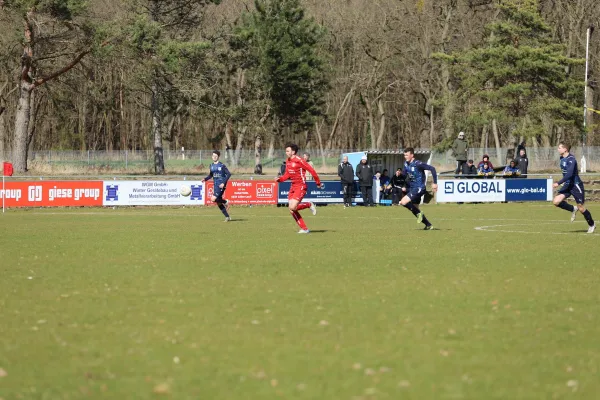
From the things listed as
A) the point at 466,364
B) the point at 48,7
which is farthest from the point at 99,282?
the point at 48,7

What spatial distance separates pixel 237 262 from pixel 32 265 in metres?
3.32

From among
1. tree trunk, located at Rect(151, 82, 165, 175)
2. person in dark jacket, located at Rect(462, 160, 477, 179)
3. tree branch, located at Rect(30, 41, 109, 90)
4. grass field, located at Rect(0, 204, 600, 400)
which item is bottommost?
grass field, located at Rect(0, 204, 600, 400)

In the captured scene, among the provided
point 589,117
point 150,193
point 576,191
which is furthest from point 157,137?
point 576,191

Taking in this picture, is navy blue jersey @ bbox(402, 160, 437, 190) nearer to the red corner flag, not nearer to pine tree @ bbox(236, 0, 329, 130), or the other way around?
the red corner flag

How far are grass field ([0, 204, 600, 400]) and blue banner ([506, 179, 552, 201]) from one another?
22053 mm

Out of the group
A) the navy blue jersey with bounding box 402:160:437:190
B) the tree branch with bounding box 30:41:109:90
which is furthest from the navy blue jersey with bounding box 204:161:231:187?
the tree branch with bounding box 30:41:109:90

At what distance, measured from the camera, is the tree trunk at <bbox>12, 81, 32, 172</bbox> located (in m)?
53.6

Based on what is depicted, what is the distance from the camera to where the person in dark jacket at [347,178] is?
40.4 meters

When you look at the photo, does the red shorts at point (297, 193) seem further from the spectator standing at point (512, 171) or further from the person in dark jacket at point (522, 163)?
the person in dark jacket at point (522, 163)

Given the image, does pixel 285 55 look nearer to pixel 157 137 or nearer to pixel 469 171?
pixel 157 137

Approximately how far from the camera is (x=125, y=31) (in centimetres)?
5131

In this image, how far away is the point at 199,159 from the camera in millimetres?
76375

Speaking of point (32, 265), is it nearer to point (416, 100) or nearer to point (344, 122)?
point (416, 100)

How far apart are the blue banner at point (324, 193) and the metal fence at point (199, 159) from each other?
74.8ft
